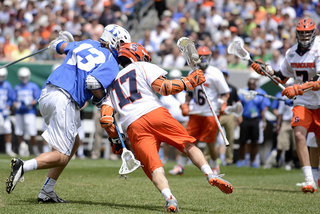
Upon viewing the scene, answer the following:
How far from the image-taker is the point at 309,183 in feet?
22.0

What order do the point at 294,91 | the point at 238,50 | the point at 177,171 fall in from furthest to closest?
the point at 177,171
the point at 238,50
the point at 294,91

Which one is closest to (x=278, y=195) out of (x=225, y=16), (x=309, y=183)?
(x=309, y=183)

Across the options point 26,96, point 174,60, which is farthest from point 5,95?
point 174,60

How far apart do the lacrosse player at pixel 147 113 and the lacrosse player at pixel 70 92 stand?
221 millimetres

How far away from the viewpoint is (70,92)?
5.20 m

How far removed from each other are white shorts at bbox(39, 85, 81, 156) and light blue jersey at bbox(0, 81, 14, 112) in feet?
26.3

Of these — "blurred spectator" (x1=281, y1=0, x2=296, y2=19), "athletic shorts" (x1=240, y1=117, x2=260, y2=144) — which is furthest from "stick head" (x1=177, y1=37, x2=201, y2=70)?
"blurred spectator" (x1=281, y1=0, x2=296, y2=19)

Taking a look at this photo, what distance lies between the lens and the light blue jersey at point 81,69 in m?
5.19

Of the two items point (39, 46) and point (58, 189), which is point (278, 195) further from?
point (39, 46)

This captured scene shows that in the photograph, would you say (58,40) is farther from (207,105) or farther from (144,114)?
(207,105)

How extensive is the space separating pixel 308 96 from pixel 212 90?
2.39 meters

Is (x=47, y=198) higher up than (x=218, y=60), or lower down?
higher up

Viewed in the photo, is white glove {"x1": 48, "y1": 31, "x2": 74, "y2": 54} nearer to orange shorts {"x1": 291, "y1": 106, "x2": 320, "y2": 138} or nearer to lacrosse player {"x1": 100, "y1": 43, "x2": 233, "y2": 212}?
lacrosse player {"x1": 100, "y1": 43, "x2": 233, "y2": 212}

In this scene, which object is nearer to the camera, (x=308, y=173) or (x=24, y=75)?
(x=308, y=173)
